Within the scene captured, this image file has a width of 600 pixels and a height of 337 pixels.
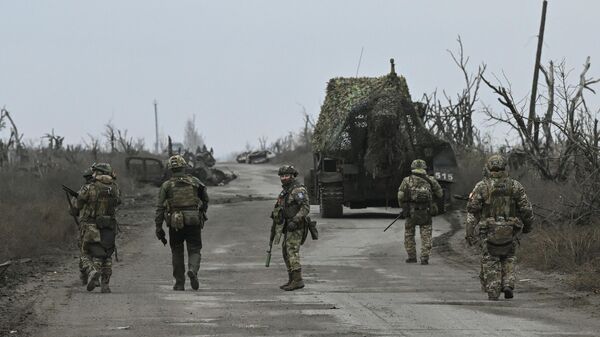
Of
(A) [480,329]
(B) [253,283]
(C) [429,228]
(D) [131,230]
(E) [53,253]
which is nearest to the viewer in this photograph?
(A) [480,329]

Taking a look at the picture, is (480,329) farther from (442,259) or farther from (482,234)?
(442,259)

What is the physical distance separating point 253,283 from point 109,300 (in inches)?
105

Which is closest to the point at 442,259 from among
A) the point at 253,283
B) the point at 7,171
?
the point at 253,283

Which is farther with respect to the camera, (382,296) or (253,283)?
(253,283)

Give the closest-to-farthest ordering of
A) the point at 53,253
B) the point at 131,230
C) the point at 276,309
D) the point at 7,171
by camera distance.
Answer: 1. the point at 276,309
2. the point at 53,253
3. the point at 131,230
4. the point at 7,171

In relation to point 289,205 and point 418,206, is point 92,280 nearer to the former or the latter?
point 289,205

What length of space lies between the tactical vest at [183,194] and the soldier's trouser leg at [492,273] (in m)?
3.66

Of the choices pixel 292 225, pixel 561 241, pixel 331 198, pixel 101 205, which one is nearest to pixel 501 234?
pixel 292 225

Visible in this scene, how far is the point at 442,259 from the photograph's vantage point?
1912cm

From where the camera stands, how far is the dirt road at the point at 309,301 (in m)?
10.4

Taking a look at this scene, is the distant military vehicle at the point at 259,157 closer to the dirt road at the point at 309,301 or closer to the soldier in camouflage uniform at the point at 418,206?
the dirt road at the point at 309,301

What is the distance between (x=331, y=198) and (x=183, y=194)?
13256 millimetres

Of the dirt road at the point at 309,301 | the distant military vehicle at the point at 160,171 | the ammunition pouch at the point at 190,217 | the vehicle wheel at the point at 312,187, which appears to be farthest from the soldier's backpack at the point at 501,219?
the distant military vehicle at the point at 160,171

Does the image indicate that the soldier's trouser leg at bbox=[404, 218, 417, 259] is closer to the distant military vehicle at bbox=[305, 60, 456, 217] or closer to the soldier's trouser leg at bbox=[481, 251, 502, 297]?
the soldier's trouser leg at bbox=[481, 251, 502, 297]
